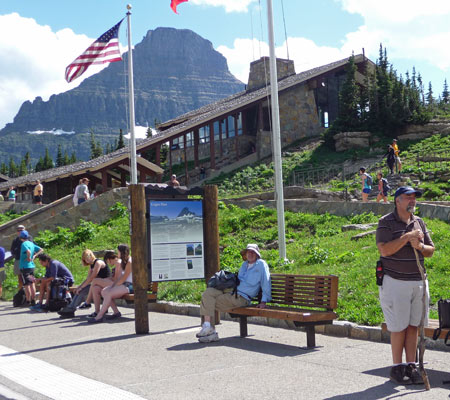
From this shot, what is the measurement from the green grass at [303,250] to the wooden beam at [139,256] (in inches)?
98.4

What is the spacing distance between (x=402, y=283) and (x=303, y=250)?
9.23 metres

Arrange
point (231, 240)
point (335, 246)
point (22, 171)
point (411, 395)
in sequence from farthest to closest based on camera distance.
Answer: point (22, 171), point (231, 240), point (335, 246), point (411, 395)

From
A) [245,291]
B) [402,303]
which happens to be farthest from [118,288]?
[402,303]

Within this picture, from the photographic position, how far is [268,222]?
2031 centimetres

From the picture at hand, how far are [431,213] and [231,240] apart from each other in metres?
5.69

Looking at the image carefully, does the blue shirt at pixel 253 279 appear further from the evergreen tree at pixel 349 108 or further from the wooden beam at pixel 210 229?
the evergreen tree at pixel 349 108

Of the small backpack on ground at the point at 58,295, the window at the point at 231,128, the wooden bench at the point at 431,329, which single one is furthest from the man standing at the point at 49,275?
the window at the point at 231,128

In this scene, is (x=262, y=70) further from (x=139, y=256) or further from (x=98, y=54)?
(x=139, y=256)

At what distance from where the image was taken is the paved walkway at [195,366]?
609cm

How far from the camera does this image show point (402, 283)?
6.20 m

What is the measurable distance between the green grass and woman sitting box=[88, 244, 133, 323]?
4.40 ft

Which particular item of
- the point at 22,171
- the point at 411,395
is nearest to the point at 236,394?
the point at 411,395

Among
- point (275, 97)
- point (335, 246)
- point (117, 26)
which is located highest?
point (117, 26)

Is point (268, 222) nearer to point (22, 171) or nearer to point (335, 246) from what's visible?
point (335, 246)
